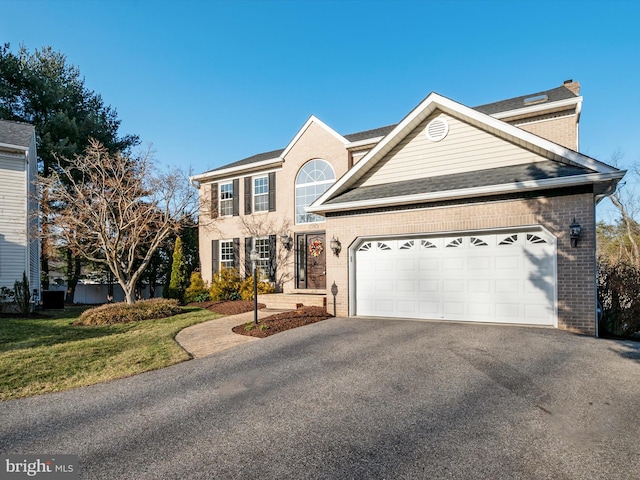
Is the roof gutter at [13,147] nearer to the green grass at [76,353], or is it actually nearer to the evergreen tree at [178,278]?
the evergreen tree at [178,278]

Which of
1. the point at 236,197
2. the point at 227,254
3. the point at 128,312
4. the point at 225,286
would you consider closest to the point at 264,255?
the point at 225,286

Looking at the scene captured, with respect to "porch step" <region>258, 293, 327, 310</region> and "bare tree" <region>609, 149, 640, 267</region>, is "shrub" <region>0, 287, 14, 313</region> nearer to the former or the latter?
"porch step" <region>258, 293, 327, 310</region>

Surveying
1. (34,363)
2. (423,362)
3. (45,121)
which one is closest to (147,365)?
(34,363)

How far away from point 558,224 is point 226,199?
48.0 ft

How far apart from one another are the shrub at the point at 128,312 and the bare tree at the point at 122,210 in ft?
2.87

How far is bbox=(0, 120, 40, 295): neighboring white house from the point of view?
1425cm

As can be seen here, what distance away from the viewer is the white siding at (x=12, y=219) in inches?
561

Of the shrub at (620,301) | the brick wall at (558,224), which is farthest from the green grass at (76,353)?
the shrub at (620,301)

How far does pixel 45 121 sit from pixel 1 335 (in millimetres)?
18090

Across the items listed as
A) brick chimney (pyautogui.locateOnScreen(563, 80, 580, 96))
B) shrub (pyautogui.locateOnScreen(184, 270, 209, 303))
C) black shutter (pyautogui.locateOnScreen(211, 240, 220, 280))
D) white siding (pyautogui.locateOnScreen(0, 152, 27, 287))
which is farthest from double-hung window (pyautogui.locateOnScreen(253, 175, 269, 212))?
brick chimney (pyautogui.locateOnScreen(563, 80, 580, 96))

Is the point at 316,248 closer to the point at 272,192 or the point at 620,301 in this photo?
the point at 272,192

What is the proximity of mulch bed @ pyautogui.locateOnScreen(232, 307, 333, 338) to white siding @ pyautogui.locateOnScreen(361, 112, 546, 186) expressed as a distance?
4337mm

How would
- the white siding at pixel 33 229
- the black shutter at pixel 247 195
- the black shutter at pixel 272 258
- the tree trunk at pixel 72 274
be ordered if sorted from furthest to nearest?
the tree trunk at pixel 72 274 → the black shutter at pixel 247 195 → the black shutter at pixel 272 258 → the white siding at pixel 33 229

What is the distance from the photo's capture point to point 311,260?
15.6m
